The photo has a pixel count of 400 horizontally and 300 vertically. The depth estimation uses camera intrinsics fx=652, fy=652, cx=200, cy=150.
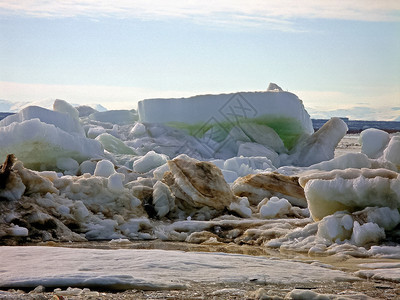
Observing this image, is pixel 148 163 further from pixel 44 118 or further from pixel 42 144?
A: pixel 44 118

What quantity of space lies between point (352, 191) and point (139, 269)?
2.95 m

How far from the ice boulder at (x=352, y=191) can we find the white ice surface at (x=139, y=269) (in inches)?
66.8

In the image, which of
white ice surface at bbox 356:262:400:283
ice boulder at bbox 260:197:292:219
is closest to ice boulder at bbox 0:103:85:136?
ice boulder at bbox 260:197:292:219

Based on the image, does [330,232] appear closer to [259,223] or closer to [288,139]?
[259,223]

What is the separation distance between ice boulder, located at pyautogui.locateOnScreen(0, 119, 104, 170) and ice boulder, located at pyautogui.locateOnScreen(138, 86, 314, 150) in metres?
5.22

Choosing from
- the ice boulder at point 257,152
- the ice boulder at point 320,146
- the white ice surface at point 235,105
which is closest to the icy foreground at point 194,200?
the ice boulder at point 257,152

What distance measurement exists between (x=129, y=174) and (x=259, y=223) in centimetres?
327

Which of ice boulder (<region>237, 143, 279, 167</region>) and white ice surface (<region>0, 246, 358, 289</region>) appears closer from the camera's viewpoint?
white ice surface (<region>0, 246, 358, 289</region>)

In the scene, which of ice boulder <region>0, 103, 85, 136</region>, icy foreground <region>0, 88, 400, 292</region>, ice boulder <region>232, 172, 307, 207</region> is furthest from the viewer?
ice boulder <region>0, 103, 85, 136</region>

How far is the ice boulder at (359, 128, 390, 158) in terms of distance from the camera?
12235 mm

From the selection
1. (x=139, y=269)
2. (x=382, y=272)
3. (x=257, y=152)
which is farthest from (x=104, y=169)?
(x=257, y=152)

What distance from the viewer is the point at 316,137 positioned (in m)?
16.7

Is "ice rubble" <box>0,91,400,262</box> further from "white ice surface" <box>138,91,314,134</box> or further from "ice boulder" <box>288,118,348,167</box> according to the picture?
"white ice surface" <box>138,91,314,134</box>

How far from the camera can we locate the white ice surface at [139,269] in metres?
3.96
